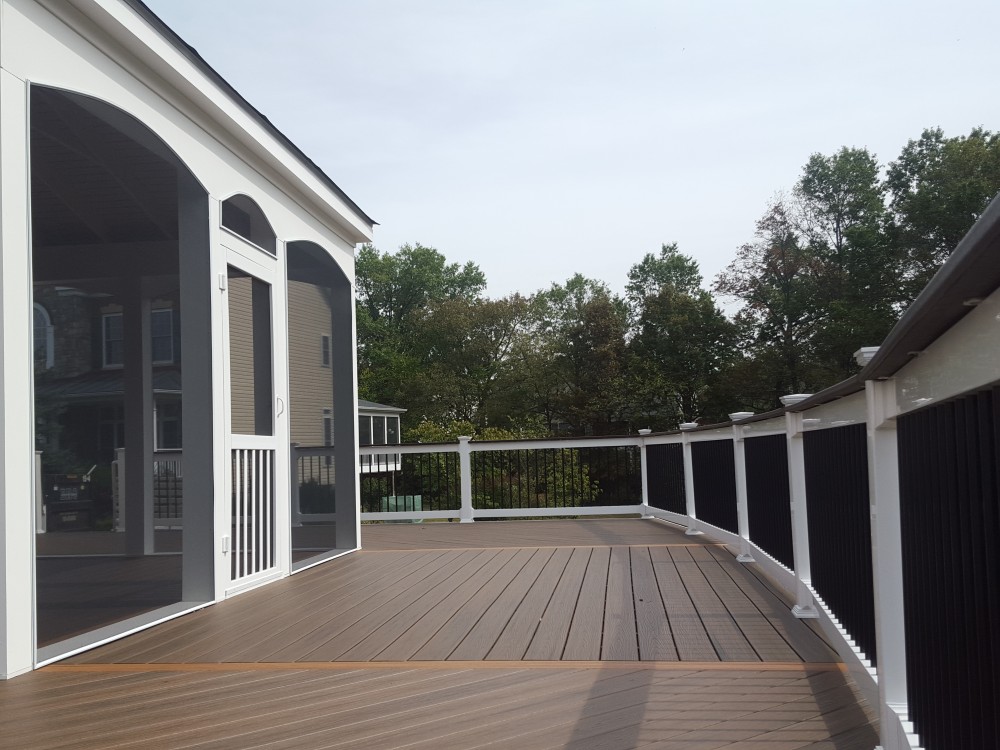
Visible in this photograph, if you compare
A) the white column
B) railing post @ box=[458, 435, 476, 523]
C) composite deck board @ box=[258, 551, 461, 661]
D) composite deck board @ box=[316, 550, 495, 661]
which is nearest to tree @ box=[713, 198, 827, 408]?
railing post @ box=[458, 435, 476, 523]

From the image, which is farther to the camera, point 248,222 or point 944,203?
→ point 944,203

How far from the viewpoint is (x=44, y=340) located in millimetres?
7852

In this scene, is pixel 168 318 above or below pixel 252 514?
above

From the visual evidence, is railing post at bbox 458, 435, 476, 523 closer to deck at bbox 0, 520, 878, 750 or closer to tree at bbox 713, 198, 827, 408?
deck at bbox 0, 520, 878, 750

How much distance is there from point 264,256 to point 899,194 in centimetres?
3024

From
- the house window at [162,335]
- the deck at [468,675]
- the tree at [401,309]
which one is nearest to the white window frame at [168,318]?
the house window at [162,335]

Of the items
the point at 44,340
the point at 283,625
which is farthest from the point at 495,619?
the point at 44,340

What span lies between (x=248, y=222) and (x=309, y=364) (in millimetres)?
1647

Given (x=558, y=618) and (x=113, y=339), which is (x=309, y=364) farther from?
(x=558, y=618)

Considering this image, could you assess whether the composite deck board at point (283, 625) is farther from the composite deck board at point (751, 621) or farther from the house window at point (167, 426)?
the house window at point (167, 426)

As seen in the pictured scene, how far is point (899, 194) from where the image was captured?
3134 cm

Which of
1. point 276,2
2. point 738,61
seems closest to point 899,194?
point 738,61

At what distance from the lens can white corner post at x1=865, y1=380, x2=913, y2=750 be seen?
81.7 inches

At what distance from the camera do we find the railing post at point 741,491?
5.55 meters
